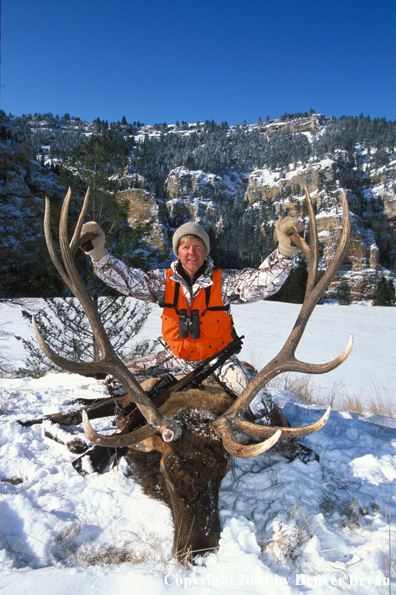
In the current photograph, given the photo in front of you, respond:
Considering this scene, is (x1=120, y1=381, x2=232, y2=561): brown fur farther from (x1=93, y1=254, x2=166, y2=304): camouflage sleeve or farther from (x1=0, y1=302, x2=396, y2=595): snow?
(x1=93, y1=254, x2=166, y2=304): camouflage sleeve

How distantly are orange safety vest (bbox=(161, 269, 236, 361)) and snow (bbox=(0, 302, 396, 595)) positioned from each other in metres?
1.06

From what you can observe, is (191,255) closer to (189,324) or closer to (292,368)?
(189,324)

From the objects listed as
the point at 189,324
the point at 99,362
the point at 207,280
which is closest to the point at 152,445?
the point at 99,362

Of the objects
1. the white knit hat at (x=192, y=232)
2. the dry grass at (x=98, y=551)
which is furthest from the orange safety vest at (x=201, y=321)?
the dry grass at (x=98, y=551)

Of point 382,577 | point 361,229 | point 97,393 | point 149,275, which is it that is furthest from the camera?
point 361,229

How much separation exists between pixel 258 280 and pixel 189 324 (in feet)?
2.55

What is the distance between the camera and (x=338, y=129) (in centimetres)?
15962

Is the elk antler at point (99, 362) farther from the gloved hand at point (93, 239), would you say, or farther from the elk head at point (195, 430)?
the gloved hand at point (93, 239)

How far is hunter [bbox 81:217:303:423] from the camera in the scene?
128 inches

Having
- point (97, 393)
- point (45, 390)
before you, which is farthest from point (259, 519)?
point (45, 390)

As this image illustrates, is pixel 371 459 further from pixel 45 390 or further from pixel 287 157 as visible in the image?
pixel 287 157

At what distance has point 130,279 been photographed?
3553mm

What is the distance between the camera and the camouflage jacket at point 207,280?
3.33 m

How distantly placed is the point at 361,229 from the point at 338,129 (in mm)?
84068
